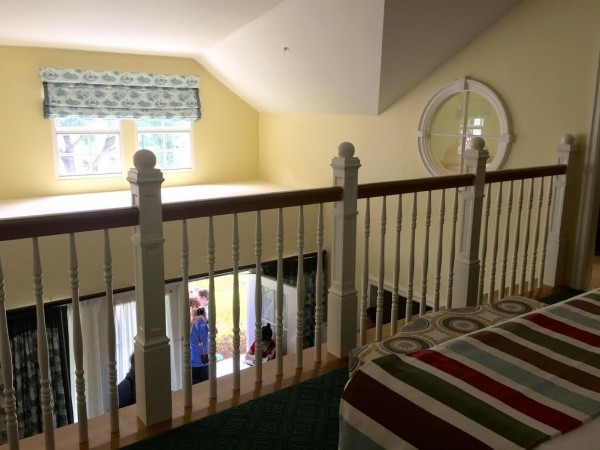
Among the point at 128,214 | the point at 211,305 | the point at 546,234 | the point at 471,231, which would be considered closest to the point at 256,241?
the point at 211,305

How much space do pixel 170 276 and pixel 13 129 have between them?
230 cm

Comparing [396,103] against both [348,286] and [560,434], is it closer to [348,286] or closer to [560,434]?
[348,286]

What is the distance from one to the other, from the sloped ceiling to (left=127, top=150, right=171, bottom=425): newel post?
2.80 metres

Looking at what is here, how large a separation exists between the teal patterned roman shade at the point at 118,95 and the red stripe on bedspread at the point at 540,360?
5.79 m

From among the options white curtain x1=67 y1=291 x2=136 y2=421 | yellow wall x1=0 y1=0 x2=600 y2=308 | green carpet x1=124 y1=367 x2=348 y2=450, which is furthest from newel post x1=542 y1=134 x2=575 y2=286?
white curtain x1=67 y1=291 x2=136 y2=421

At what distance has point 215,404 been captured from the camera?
7.25ft

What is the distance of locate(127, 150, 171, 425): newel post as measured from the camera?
6.15 ft

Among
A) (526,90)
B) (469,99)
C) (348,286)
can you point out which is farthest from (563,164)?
(348,286)

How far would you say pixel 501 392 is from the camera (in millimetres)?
1023

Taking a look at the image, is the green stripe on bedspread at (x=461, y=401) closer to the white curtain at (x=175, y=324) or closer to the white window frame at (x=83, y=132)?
the white curtain at (x=175, y=324)

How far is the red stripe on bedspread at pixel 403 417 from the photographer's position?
0.93m

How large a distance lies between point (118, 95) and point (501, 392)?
6.11 meters

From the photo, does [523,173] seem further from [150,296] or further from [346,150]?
[150,296]

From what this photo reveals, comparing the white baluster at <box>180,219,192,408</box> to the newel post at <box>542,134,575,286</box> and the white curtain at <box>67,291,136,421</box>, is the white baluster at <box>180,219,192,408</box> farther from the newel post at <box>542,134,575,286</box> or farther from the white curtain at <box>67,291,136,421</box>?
the white curtain at <box>67,291,136,421</box>
